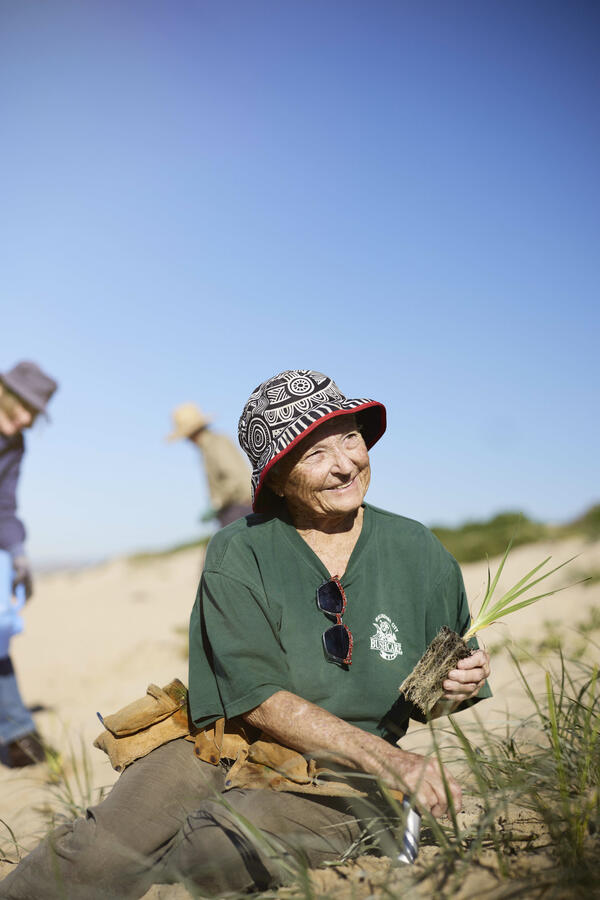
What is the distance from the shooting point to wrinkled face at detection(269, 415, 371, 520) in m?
2.64

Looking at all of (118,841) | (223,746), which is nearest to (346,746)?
(223,746)

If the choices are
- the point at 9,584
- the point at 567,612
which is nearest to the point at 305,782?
the point at 9,584

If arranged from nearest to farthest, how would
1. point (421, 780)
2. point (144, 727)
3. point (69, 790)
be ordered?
point (421, 780) → point (144, 727) → point (69, 790)

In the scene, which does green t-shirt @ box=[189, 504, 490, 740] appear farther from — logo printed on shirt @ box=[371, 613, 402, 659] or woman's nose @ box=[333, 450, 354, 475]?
A: woman's nose @ box=[333, 450, 354, 475]

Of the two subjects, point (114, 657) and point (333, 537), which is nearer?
point (333, 537)

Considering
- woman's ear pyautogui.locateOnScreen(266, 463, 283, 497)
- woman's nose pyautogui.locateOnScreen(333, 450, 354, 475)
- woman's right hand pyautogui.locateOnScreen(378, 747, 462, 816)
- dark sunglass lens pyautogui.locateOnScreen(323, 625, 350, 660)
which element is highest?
woman's nose pyautogui.locateOnScreen(333, 450, 354, 475)

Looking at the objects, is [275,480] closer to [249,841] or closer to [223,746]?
[223,746]

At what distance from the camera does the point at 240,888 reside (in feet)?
7.29

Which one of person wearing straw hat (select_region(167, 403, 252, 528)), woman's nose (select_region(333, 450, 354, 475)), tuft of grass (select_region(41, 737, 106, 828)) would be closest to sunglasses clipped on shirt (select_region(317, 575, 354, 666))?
woman's nose (select_region(333, 450, 354, 475))

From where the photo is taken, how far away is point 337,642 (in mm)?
2488

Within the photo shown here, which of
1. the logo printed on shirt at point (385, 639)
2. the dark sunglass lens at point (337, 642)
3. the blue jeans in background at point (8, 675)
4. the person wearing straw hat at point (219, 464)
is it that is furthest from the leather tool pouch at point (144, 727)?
the person wearing straw hat at point (219, 464)

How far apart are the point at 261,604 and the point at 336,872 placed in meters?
0.82

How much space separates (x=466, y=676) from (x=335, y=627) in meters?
0.44

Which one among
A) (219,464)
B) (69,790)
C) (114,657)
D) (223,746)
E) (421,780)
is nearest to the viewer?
(421,780)
